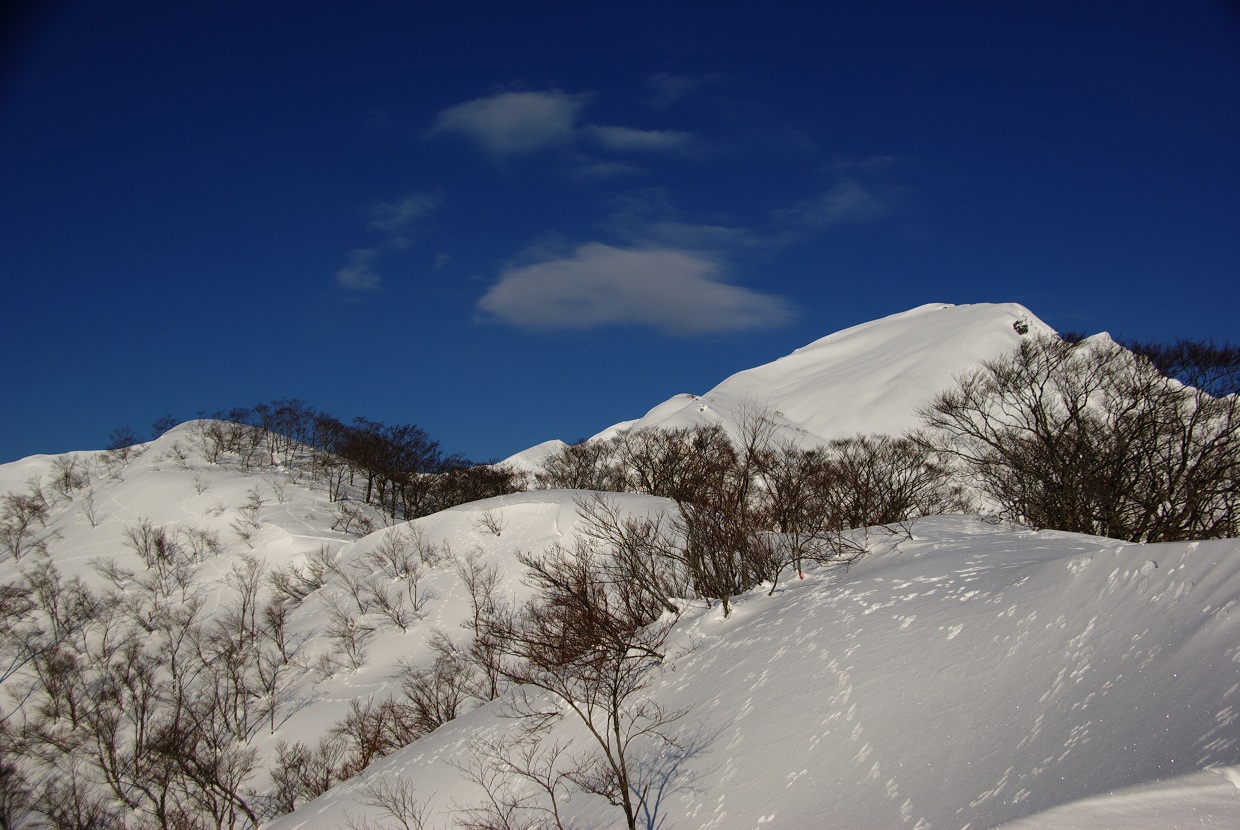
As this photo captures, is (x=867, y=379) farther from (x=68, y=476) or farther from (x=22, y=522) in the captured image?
(x=22, y=522)

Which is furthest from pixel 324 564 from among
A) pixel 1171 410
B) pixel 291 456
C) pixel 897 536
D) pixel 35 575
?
pixel 1171 410

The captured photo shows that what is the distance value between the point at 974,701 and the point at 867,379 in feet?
385

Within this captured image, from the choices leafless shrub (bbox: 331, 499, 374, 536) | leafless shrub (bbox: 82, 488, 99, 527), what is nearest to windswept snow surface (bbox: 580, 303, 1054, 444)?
leafless shrub (bbox: 331, 499, 374, 536)

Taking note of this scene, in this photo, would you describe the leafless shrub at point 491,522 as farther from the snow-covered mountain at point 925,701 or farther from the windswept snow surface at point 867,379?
the windswept snow surface at point 867,379

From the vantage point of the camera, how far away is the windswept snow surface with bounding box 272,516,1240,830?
6266 mm

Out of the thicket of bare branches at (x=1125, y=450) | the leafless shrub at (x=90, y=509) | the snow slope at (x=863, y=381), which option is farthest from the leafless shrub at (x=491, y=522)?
the snow slope at (x=863, y=381)

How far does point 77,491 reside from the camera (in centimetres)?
7388

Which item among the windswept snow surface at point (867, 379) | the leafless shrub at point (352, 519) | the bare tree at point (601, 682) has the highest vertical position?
the windswept snow surface at point (867, 379)

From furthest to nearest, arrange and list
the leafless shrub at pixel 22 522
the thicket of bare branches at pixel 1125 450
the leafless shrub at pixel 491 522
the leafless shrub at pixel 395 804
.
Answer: the leafless shrub at pixel 22 522 < the leafless shrub at pixel 491 522 < the thicket of bare branches at pixel 1125 450 < the leafless shrub at pixel 395 804

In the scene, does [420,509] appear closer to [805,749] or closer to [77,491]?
[77,491]

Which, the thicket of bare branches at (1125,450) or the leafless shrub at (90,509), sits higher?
the leafless shrub at (90,509)

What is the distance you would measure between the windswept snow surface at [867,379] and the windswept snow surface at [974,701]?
80.3 meters

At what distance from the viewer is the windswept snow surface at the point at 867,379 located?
4181 inches

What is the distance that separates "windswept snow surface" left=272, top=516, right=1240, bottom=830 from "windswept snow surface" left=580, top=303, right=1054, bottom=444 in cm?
8032
